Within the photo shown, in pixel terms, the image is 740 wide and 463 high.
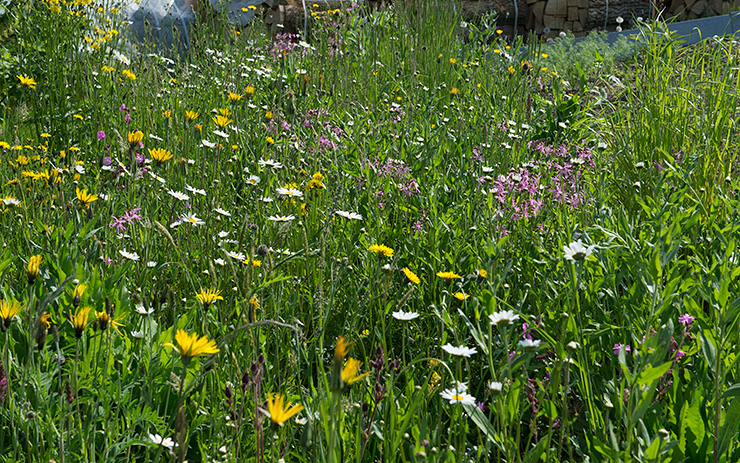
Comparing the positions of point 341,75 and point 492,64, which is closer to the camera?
point 341,75

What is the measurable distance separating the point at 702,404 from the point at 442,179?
1389mm

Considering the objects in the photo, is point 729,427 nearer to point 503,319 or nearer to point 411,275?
point 503,319

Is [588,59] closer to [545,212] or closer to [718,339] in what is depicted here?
[545,212]

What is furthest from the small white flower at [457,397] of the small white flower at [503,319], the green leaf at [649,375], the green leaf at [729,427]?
the green leaf at [729,427]

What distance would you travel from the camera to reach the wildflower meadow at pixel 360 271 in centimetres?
120

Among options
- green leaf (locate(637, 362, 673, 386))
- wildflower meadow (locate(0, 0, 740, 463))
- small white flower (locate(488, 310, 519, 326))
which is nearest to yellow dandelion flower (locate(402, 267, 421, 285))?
wildflower meadow (locate(0, 0, 740, 463))

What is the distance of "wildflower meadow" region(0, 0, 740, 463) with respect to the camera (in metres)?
1.20

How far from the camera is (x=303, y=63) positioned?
15.3 feet

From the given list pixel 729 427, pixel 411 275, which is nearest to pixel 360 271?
pixel 411 275

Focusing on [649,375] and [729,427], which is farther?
[729,427]

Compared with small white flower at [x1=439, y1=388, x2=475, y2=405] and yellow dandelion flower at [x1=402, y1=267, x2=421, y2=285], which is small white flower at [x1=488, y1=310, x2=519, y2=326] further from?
yellow dandelion flower at [x1=402, y1=267, x2=421, y2=285]

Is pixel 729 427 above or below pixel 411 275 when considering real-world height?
below

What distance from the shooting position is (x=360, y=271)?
2.08 metres

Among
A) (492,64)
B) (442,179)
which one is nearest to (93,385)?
(442,179)
